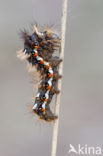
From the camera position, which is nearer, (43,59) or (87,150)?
(43,59)

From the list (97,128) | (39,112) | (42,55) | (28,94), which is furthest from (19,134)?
(42,55)

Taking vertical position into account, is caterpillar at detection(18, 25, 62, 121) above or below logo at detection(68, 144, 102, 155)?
above

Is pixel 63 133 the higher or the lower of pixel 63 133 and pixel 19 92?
the lower

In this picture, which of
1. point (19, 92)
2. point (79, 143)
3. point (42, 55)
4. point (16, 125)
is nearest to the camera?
point (42, 55)

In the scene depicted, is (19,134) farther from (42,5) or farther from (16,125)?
(42,5)

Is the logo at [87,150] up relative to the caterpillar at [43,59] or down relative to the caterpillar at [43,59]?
down

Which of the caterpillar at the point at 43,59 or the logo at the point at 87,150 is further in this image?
the logo at the point at 87,150

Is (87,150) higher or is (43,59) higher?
(43,59)

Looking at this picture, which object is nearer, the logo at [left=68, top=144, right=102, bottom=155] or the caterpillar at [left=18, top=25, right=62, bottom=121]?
the caterpillar at [left=18, top=25, right=62, bottom=121]
